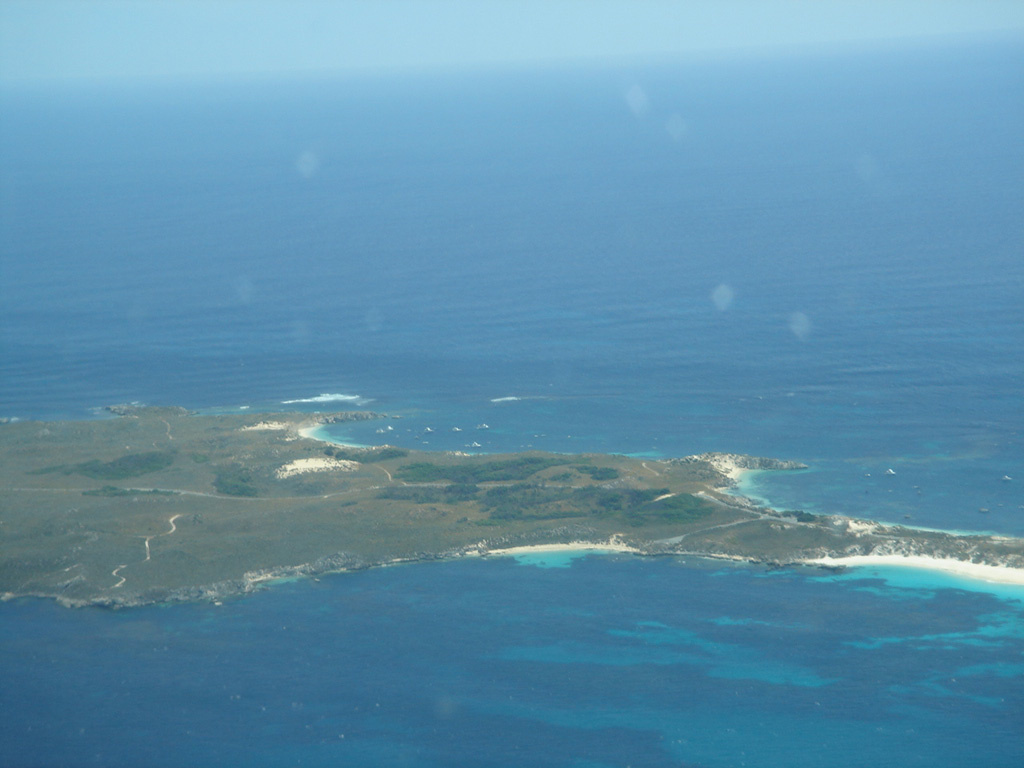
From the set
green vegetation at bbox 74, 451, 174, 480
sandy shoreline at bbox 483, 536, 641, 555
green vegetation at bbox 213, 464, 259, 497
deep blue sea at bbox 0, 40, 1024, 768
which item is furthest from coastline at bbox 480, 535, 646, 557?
green vegetation at bbox 74, 451, 174, 480

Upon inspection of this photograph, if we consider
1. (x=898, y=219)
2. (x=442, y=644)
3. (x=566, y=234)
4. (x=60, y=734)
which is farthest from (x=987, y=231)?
(x=60, y=734)

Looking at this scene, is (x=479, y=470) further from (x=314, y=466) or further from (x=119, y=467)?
(x=119, y=467)

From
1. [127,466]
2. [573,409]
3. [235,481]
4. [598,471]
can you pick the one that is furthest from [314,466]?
[573,409]

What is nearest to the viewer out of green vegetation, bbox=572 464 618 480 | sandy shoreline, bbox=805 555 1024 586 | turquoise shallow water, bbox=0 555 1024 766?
turquoise shallow water, bbox=0 555 1024 766

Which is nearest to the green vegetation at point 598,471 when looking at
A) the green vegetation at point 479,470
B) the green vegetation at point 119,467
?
the green vegetation at point 479,470

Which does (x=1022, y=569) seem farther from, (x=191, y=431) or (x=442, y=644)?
(x=191, y=431)

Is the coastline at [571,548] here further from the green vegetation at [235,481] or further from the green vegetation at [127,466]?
the green vegetation at [127,466]

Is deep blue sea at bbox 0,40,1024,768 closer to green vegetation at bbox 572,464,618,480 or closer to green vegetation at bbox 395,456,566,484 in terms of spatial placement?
green vegetation at bbox 395,456,566,484
